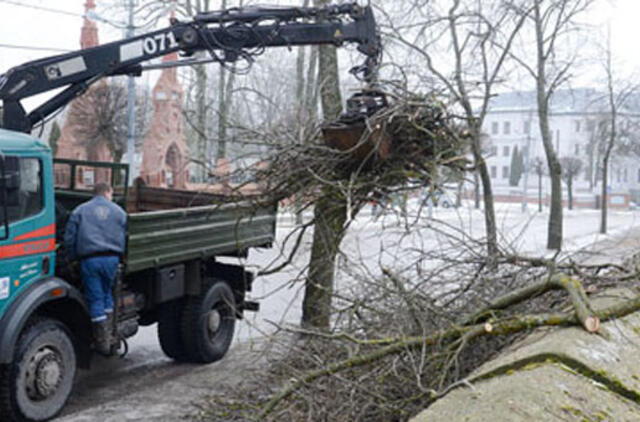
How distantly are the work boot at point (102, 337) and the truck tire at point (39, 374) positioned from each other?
269 millimetres

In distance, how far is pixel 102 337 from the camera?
6520 mm

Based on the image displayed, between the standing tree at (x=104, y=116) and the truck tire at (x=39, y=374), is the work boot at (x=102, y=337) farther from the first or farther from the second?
the standing tree at (x=104, y=116)

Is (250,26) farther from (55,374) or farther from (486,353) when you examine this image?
(486,353)

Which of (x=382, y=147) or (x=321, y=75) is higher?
(x=321, y=75)

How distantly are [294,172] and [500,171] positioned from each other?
285 feet

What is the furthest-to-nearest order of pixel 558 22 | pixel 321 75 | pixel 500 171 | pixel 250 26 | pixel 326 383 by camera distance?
pixel 500 171 → pixel 558 22 → pixel 321 75 → pixel 250 26 → pixel 326 383

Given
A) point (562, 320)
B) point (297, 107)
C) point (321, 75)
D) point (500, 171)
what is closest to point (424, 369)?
point (562, 320)

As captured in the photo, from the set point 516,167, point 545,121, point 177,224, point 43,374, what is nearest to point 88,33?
point 545,121

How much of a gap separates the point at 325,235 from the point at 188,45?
103 inches

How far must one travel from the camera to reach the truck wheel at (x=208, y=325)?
7.95 meters

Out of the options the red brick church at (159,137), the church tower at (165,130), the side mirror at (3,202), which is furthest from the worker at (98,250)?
the church tower at (165,130)

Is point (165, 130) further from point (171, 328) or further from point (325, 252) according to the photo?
point (325, 252)

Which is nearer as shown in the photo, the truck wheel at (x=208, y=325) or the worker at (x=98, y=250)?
the worker at (x=98, y=250)

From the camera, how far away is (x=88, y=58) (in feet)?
25.2
